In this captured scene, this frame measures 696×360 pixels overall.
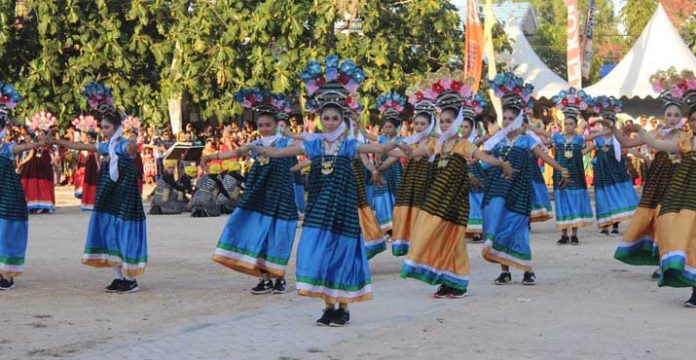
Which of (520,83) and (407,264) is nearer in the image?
(407,264)

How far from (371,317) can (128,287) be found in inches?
111

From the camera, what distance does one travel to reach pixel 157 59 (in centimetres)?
3108

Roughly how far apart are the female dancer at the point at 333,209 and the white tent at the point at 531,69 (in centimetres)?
2532

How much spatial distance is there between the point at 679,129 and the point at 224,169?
467 inches

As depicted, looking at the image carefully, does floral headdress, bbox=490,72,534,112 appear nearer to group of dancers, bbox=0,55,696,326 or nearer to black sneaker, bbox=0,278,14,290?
group of dancers, bbox=0,55,696,326

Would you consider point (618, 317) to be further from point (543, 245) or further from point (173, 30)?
point (173, 30)

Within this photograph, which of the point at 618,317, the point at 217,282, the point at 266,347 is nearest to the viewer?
the point at 266,347

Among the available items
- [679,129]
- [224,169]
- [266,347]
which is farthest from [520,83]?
[224,169]

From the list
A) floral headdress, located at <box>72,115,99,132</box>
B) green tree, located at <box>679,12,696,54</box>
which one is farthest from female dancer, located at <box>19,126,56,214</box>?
green tree, located at <box>679,12,696,54</box>

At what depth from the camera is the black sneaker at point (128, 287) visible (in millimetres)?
11273

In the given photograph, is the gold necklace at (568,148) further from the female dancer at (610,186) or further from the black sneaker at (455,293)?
the black sneaker at (455,293)

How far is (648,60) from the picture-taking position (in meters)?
31.5

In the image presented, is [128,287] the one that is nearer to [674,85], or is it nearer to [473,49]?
[674,85]

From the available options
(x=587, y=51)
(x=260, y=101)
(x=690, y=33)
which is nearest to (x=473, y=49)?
(x=587, y=51)
